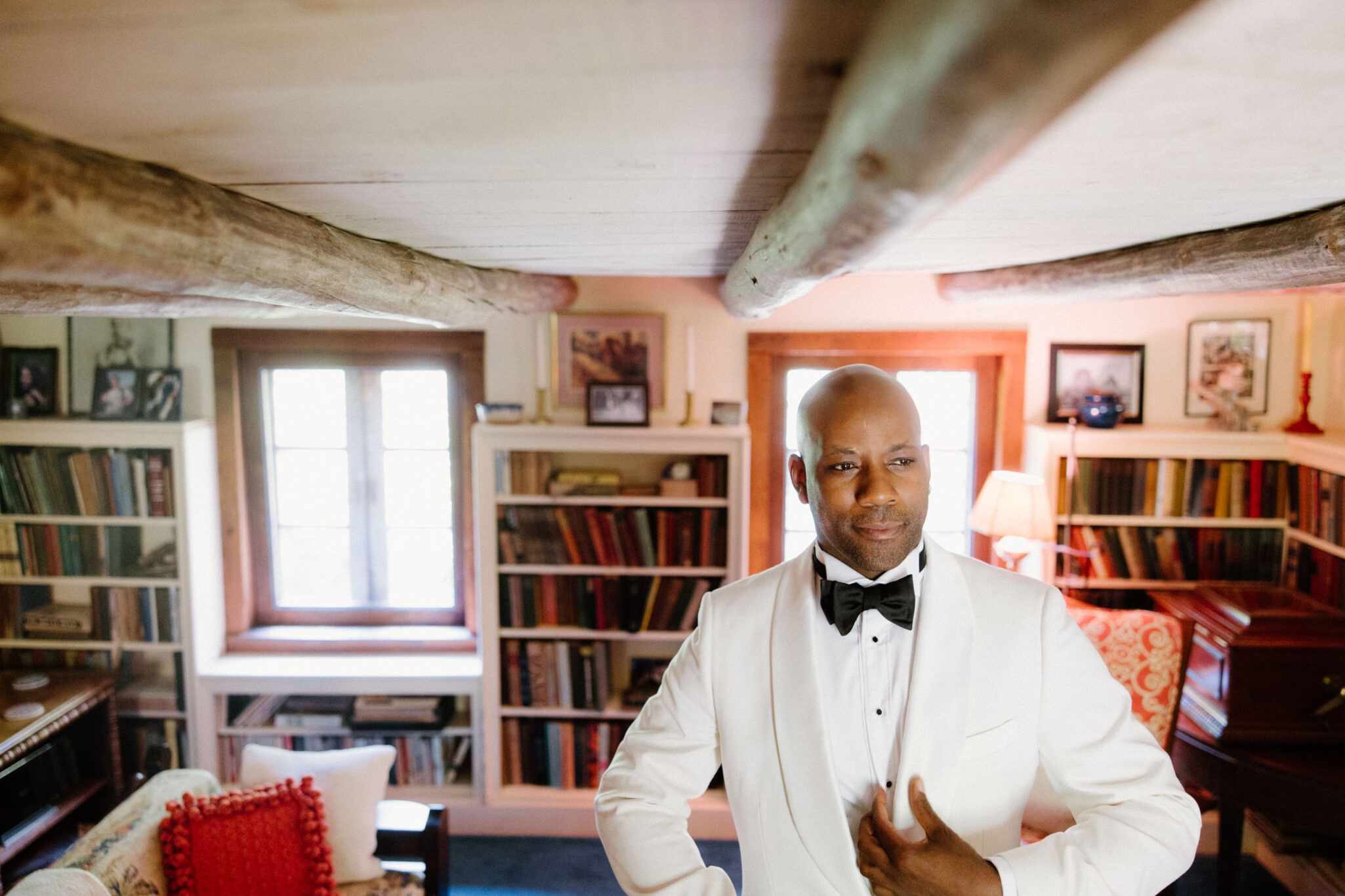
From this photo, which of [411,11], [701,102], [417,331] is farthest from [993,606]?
[417,331]

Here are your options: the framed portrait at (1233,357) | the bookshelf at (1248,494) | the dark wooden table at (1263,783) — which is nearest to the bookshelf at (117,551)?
the bookshelf at (1248,494)

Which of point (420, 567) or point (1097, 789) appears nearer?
point (1097, 789)

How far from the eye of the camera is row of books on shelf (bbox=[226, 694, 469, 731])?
3.46 m

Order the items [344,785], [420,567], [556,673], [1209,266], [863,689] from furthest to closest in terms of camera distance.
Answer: [420,567], [556,673], [344,785], [1209,266], [863,689]

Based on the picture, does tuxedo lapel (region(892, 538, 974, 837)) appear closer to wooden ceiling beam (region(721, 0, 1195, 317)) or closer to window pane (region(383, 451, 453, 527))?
wooden ceiling beam (region(721, 0, 1195, 317))

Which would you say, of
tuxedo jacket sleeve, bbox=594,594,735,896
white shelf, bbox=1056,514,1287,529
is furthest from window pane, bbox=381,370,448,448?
white shelf, bbox=1056,514,1287,529

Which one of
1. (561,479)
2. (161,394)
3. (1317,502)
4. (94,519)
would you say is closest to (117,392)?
(161,394)

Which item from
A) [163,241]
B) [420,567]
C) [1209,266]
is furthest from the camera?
[420,567]

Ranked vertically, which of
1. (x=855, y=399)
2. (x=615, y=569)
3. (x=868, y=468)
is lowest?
(x=615, y=569)

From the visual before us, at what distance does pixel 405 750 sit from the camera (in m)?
3.53

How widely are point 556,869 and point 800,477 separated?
8.93 feet

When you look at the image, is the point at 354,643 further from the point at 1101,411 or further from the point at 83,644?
the point at 1101,411

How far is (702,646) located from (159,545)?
326 centimetres

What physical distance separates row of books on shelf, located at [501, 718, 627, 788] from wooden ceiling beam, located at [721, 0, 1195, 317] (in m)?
3.16
